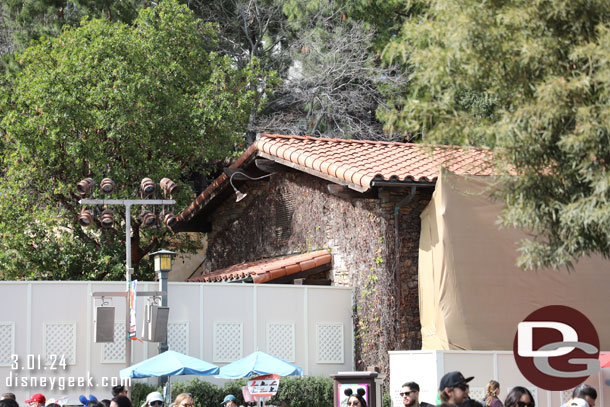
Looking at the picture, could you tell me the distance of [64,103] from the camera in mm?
21578

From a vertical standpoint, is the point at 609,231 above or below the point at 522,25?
below

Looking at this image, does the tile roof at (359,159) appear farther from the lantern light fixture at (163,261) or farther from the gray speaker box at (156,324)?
the gray speaker box at (156,324)

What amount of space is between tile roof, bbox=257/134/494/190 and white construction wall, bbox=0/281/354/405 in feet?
8.12

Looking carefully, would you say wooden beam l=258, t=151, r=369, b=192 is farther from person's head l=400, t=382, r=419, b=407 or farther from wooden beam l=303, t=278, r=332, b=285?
person's head l=400, t=382, r=419, b=407

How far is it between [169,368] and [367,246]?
17.5ft

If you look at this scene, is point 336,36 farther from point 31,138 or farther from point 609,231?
point 609,231

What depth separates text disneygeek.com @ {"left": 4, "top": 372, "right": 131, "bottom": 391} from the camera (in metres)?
16.5

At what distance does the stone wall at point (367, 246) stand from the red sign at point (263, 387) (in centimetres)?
448

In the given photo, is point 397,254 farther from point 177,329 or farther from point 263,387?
point 263,387

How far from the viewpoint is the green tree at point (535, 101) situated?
366 inches

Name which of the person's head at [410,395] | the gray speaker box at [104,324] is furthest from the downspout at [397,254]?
the person's head at [410,395]

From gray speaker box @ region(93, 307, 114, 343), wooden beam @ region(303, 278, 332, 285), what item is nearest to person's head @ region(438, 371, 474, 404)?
gray speaker box @ region(93, 307, 114, 343)

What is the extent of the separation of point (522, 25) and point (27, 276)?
55.1 feet

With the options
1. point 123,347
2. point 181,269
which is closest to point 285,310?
point 123,347
